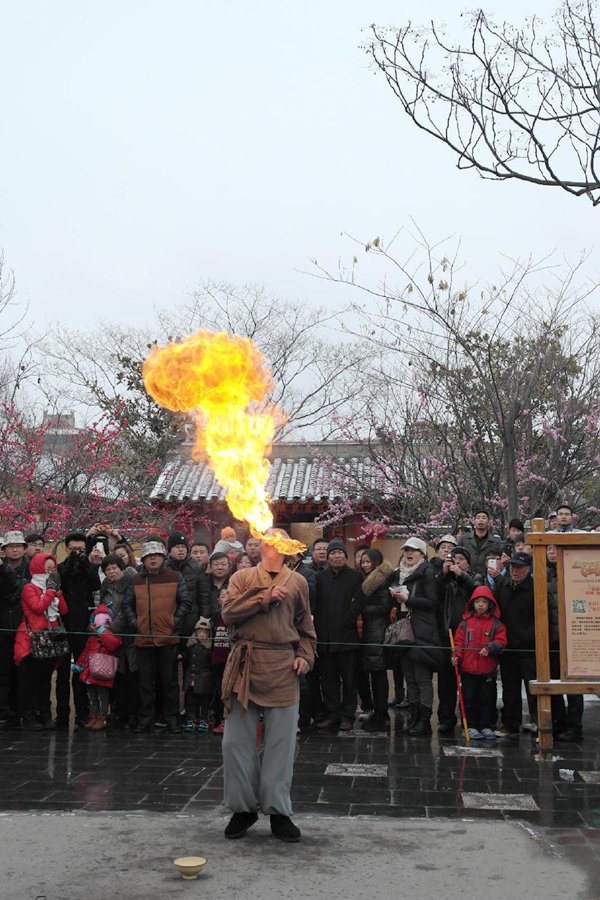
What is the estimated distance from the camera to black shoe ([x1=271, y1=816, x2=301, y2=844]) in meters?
6.28

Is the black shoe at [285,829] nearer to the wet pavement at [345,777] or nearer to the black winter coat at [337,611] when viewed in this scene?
the wet pavement at [345,777]

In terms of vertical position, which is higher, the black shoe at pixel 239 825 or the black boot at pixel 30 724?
the black boot at pixel 30 724

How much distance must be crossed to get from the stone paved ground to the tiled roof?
32.6 feet

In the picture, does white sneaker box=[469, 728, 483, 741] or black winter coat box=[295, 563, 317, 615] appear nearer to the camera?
white sneaker box=[469, 728, 483, 741]

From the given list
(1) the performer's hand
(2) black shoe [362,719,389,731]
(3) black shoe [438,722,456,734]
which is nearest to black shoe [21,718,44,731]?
(2) black shoe [362,719,389,731]

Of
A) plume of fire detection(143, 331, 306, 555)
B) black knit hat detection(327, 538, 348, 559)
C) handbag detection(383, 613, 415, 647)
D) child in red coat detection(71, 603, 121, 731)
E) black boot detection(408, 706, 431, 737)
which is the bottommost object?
black boot detection(408, 706, 431, 737)

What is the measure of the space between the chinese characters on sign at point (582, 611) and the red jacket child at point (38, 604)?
17.3 ft

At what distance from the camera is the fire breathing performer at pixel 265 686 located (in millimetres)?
6410

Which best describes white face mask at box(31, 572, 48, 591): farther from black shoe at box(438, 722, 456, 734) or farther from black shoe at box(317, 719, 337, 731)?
black shoe at box(438, 722, 456, 734)

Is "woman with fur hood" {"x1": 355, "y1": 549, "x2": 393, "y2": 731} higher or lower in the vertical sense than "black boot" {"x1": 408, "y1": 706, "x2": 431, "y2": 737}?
higher

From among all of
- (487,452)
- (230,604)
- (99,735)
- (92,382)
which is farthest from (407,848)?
(92,382)

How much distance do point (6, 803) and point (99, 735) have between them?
3.27 meters

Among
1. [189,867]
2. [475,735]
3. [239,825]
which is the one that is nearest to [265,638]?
[239,825]

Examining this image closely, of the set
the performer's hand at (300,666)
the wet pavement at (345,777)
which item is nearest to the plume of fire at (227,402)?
the performer's hand at (300,666)
